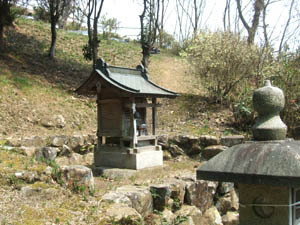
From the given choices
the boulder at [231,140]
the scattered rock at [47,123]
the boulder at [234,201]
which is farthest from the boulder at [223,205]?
the scattered rock at [47,123]

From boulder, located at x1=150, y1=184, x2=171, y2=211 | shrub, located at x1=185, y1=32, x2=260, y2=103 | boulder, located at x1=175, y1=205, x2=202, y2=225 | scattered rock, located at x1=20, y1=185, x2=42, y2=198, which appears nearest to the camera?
scattered rock, located at x1=20, y1=185, x2=42, y2=198

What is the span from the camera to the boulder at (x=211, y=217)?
755cm

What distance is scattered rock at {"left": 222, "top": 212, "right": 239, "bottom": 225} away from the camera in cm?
782

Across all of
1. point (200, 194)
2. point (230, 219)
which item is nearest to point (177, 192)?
point (200, 194)

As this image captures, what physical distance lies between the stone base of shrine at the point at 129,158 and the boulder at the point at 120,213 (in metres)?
3.82

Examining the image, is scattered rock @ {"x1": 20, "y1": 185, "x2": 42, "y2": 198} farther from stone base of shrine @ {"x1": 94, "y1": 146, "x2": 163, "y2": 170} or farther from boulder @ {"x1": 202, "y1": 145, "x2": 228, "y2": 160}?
boulder @ {"x1": 202, "y1": 145, "x2": 228, "y2": 160}

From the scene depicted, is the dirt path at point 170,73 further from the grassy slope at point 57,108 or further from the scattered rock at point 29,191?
the scattered rock at point 29,191

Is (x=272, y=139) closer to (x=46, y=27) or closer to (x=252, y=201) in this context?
(x=252, y=201)

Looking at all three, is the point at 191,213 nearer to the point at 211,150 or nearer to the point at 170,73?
the point at 211,150

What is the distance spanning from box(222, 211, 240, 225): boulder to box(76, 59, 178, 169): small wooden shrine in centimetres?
256

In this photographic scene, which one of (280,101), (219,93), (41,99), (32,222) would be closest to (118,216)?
(32,222)

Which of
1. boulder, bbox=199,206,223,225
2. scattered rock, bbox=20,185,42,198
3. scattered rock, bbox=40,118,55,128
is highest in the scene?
scattered rock, bbox=40,118,55,128

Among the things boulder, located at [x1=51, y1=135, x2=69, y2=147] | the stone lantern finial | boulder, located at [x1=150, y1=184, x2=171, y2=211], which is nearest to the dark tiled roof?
boulder, located at [x1=51, y1=135, x2=69, y2=147]

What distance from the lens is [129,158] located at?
9.38 m
